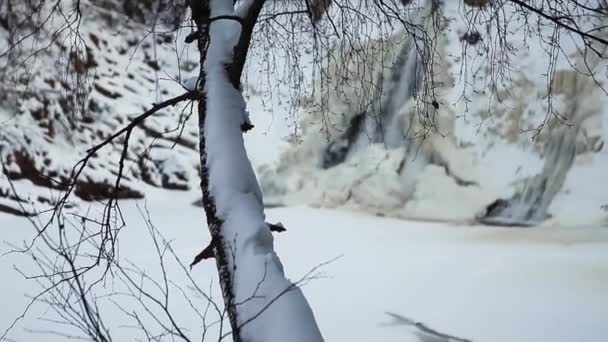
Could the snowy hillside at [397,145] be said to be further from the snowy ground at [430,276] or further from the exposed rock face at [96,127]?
the snowy ground at [430,276]

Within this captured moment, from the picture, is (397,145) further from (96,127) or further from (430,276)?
(96,127)

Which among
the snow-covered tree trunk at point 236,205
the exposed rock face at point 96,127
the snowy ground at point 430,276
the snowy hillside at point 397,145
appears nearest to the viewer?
the snow-covered tree trunk at point 236,205

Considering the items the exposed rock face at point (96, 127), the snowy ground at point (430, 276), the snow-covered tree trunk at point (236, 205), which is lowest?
the snowy ground at point (430, 276)

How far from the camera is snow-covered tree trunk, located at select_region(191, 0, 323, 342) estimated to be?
3.67 feet

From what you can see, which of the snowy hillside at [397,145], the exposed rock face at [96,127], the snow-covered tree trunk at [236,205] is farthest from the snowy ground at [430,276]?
the snow-covered tree trunk at [236,205]

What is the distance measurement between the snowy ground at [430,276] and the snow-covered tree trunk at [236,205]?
1559 millimetres

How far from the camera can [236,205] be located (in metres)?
1.30

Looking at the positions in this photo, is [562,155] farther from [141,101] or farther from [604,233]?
[141,101]

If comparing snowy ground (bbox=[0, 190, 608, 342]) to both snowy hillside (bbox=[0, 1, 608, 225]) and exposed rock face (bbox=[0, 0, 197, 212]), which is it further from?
exposed rock face (bbox=[0, 0, 197, 212])

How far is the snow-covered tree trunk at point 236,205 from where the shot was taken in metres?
1.12

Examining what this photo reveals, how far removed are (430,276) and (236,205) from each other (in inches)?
110

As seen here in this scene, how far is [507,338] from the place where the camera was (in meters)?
2.88

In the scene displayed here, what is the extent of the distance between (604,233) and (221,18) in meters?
4.11

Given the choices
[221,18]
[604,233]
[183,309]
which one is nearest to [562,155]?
[604,233]
